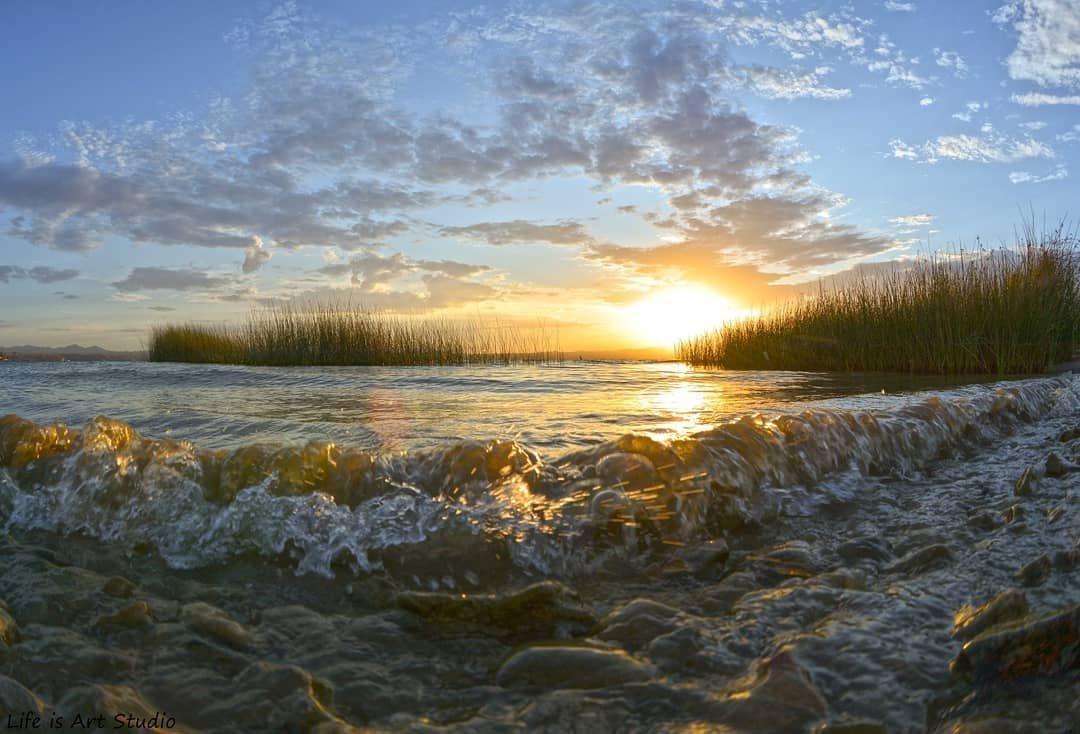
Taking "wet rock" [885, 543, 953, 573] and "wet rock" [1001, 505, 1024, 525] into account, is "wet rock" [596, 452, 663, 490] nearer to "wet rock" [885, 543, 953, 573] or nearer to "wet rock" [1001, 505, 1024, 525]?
"wet rock" [885, 543, 953, 573]

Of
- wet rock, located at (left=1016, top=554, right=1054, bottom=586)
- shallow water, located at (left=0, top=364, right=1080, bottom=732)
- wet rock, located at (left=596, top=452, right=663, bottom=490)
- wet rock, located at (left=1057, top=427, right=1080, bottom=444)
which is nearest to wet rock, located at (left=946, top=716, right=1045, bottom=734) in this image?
shallow water, located at (left=0, top=364, right=1080, bottom=732)

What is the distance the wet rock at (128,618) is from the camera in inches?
66.1

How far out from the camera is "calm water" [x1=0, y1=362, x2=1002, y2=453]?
392 centimetres

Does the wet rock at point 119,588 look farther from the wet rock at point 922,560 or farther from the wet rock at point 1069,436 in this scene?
the wet rock at point 1069,436

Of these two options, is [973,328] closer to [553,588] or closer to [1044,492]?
[1044,492]

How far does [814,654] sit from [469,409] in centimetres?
402

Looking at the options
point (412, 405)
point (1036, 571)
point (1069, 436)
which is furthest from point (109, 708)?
point (1069, 436)

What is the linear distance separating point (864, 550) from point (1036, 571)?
1.54 ft

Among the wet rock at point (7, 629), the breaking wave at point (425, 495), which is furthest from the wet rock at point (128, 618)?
the breaking wave at point (425, 495)

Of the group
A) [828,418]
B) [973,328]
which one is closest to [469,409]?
[828,418]

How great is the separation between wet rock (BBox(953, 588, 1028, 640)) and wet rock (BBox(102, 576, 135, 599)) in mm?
2207

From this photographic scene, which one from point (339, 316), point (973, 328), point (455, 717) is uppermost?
point (339, 316)

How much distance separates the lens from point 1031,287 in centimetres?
1024

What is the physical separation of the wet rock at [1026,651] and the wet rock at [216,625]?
162 cm
